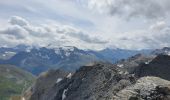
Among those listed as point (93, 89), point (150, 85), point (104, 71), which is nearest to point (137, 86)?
point (150, 85)

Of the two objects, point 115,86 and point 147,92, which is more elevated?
point 147,92

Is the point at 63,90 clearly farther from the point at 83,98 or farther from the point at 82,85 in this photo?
the point at 83,98

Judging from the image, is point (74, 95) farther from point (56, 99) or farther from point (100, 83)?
point (56, 99)

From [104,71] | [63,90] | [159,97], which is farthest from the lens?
[63,90]

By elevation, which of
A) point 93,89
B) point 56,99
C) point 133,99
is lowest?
point 56,99

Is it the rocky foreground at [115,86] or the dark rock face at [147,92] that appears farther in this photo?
the rocky foreground at [115,86]

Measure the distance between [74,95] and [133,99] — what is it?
318 ft

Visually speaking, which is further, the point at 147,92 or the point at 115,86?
the point at 115,86

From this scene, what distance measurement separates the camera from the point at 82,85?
124625mm

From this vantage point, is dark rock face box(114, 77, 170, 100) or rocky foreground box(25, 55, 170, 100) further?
rocky foreground box(25, 55, 170, 100)

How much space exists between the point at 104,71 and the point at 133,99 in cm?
9321

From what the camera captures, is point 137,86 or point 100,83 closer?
point 137,86

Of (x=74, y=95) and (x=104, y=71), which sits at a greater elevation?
(x=104, y=71)

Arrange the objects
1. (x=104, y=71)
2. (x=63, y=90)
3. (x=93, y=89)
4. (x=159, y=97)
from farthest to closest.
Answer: (x=63, y=90) → (x=104, y=71) → (x=93, y=89) → (x=159, y=97)
